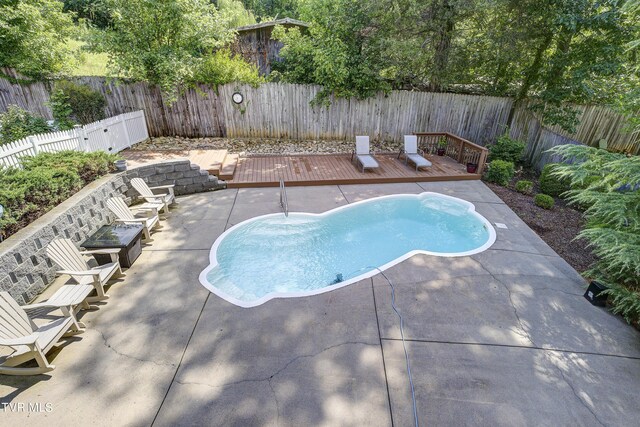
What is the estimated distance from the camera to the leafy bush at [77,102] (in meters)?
8.41

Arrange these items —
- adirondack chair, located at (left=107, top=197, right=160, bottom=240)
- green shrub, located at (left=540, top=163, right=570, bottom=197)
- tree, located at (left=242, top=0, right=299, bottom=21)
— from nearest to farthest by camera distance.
A: adirondack chair, located at (left=107, top=197, right=160, bottom=240) < green shrub, located at (left=540, top=163, right=570, bottom=197) < tree, located at (left=242, top=0, right=299, bottom=21)

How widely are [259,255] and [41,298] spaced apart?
315cm

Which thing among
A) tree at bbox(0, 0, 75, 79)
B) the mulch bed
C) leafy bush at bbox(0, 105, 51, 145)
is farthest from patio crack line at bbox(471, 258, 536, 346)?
tree at bbox(0, 0, 75, 79)

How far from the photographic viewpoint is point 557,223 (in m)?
6.80

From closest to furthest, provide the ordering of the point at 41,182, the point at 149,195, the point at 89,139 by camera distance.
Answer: the point at 41,182
the point at 149,195
the point at 89,139

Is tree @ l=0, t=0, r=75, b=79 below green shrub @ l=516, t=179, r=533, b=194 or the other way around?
the other way around

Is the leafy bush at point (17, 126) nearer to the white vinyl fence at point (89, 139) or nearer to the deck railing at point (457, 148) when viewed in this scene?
the white vinyl fence at point (89, 139)

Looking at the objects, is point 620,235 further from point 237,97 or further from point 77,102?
point 77,102

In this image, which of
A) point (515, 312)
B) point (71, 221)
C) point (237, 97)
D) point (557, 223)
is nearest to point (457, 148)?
point (557, 223)

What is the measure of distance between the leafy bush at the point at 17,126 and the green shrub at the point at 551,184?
13354 millimetres

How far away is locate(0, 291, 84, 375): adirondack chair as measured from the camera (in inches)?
114

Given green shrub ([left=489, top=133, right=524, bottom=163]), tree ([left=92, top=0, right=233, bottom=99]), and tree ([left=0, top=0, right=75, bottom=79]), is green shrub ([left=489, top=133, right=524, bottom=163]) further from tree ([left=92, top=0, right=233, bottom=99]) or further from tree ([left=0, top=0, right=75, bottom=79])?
tree ([left=0, top=0, right=75, bottom=79])

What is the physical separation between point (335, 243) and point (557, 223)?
522cm
